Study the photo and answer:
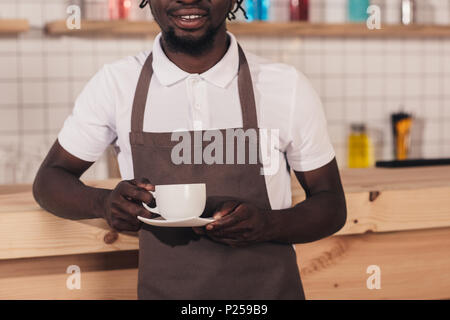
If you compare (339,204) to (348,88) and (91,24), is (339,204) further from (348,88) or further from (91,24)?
(348,88)

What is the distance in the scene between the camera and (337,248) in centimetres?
170

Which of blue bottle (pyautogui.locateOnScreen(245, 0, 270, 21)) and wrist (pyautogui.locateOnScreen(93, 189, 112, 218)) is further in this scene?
blue bottle (pyautogui.locateOnScreen(245, 0, 270, 21))

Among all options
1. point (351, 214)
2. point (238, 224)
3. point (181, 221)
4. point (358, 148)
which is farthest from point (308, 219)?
point (358, 148)

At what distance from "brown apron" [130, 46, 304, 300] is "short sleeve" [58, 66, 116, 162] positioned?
7 cm

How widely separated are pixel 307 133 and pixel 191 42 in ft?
0.95

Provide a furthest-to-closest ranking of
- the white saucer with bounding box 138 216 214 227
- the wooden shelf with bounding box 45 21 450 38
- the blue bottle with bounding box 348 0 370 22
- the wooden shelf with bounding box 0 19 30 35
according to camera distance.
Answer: the blue bottle with bounding box 348 0 370 22
the wooden shelf with bounding box 45 21 450 38
the wooden shelf with bounding box 0 19 30 35
the white saucer with bounding box 138 216 214 227

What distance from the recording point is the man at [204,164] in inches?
48.5

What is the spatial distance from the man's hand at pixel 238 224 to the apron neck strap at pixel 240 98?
0.21 meters

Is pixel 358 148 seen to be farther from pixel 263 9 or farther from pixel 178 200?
pixel 178 200

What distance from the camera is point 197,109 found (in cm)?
125

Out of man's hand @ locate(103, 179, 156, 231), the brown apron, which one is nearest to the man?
the brown apron

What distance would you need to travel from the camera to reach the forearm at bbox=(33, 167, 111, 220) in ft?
4.10

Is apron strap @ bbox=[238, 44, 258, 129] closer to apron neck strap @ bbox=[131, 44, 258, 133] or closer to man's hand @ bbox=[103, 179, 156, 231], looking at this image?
apron neck strap @ bbox=[131, 44, 258, 133]
